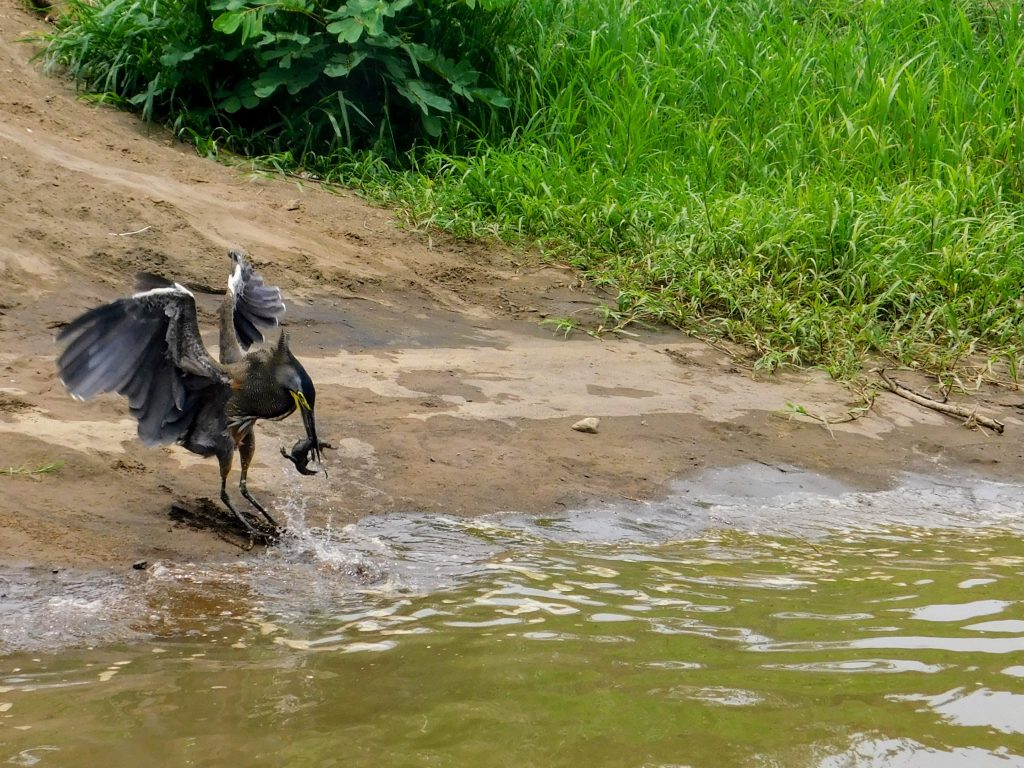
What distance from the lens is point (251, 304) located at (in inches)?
192

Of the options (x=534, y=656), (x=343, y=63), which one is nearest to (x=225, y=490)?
(x=534, y=656)

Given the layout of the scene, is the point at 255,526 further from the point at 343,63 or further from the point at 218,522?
the point at 343,63

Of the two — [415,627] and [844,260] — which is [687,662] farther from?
[844,260]

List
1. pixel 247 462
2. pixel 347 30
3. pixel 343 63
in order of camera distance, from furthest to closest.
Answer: pixel 343 63 < pixel 347 30 < pixel 247 462

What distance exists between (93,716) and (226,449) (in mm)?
1458

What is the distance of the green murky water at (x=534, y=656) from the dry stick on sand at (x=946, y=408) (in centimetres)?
141

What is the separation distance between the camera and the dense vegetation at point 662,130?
6871 millimetres

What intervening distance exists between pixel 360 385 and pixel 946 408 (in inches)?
112

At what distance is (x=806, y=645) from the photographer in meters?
3.31

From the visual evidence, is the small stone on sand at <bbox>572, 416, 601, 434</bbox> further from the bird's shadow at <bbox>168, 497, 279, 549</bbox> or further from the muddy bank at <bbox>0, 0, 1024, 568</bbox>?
the bird's shadow at <bbox>168, 497, 279, 549</bbox>

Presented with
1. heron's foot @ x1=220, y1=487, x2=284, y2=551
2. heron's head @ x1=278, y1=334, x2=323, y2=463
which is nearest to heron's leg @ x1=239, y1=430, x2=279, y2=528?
heron's foot @ x1=220, y1=487, x2=284, y2=551

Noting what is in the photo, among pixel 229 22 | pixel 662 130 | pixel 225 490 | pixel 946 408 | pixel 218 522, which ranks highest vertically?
pixel 229 22

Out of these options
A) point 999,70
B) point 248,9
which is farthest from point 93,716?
point 999,70

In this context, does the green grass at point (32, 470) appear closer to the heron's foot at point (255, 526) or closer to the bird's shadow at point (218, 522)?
the bird's shadow at point (218, 522)
